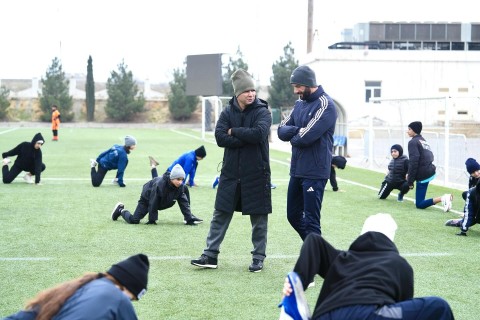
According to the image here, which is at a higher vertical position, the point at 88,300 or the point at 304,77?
the point at 304,77

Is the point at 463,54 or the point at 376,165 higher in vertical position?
the point at 463,54

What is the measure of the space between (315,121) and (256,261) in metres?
1.61

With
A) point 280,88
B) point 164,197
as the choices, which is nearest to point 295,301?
point 164,197

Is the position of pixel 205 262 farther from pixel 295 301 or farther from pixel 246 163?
pixel 295 301

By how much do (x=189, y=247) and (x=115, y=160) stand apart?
23.6ft

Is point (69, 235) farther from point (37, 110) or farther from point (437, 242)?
point (37, 110)

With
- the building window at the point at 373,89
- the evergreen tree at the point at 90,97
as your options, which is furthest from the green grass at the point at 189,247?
the evergreen tree at the point at 90,97

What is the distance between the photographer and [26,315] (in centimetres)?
398

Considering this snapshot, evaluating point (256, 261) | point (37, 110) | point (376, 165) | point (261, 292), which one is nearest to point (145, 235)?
point (256, 261)

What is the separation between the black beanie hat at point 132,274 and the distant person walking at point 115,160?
12063 millimetres

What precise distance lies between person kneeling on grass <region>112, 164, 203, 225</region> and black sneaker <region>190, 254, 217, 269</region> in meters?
2.57

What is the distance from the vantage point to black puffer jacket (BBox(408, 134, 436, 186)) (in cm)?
1391

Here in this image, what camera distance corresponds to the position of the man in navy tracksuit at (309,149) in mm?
7879

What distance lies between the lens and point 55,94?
73.6 meters
